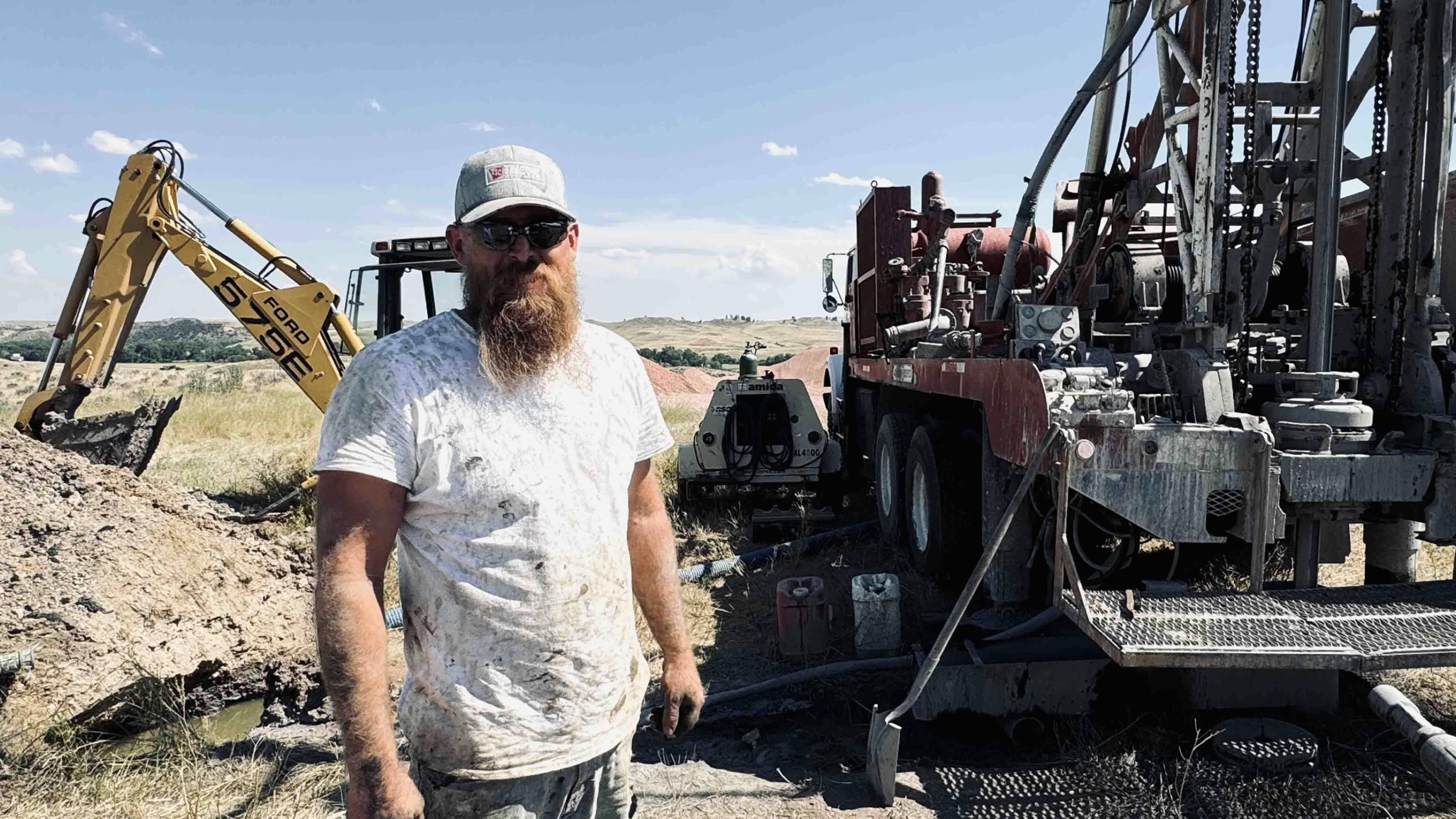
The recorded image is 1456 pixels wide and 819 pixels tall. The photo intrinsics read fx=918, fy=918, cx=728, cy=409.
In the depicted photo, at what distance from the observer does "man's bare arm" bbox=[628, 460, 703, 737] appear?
2.28m

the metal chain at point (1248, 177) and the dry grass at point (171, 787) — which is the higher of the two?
the metal chain at point (1248, 177)

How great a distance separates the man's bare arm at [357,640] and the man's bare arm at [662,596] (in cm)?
70

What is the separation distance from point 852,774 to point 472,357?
8.91 feet

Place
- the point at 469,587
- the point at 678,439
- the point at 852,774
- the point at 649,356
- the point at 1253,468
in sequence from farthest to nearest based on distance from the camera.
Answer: the point at 649,356 → the point at 678,439 → the point at 852,774 → the point at 1253,468 → the point at 469,587

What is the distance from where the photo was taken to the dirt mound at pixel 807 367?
116 ft

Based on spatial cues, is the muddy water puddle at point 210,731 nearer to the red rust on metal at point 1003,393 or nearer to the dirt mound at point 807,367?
the red rust on metal at point 1003,393

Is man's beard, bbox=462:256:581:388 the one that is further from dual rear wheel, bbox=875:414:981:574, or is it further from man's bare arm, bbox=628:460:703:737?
dual rear wheel, bbox=875:414:981:574

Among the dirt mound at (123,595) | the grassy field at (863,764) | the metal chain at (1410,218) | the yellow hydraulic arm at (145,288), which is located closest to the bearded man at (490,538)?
the grassy field at (863,764)

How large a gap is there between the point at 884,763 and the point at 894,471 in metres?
3.57

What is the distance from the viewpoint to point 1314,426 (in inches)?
143

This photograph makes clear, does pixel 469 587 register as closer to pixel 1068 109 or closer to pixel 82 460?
pixel 1068 109

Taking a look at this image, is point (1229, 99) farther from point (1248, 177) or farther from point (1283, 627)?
point (1283, 627)

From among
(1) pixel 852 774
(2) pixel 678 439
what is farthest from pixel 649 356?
(1) pixel 852 774

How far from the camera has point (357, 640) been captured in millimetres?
1679
